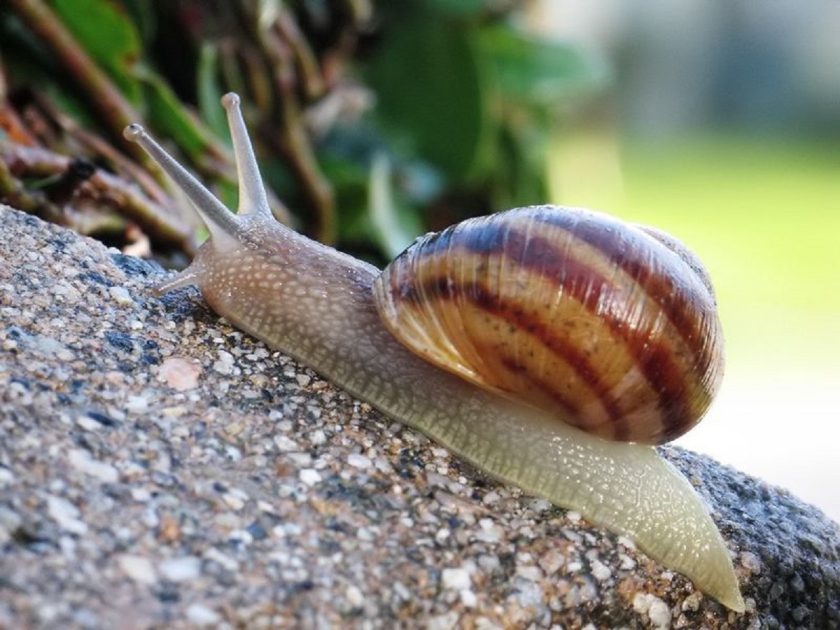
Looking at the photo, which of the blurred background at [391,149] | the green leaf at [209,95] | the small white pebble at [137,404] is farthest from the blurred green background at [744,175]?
the small white pebble at [137,404]

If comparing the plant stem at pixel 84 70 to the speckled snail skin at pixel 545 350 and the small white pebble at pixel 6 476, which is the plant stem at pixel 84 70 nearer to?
the speckled snail skin at pixel 545 350

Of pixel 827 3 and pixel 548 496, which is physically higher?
pixel 827 3

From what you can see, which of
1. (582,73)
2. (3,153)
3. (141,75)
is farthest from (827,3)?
(3,153)

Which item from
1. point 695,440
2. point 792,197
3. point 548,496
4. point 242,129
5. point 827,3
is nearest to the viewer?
point 548,496

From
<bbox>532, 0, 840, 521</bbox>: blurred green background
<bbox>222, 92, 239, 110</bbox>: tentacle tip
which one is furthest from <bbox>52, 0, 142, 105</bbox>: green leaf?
<bbox>532, 0, 840, 521</bbox>: blurred green background

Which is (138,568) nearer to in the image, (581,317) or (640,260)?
(581,317)

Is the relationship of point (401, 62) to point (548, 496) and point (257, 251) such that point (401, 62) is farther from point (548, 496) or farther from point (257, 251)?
point (548, 496)
